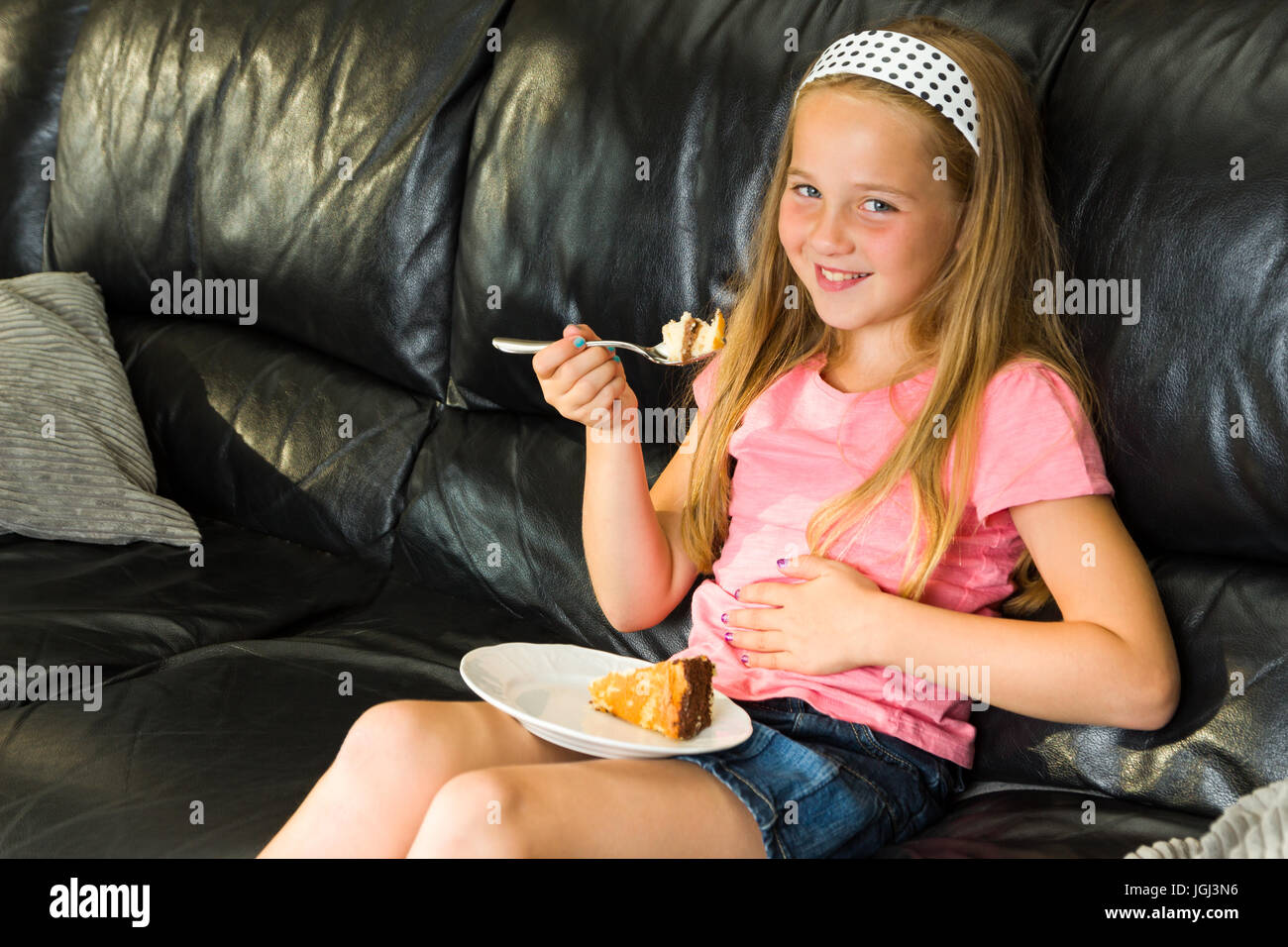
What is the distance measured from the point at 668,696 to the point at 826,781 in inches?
6.2

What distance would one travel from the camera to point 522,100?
5.56ft

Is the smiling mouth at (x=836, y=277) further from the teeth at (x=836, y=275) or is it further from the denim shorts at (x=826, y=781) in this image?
the denim shorts at (x=826, y=781)

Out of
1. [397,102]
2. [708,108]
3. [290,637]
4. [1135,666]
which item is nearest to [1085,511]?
[1135,666]

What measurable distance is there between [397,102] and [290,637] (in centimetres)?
76

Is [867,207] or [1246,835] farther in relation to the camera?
[867,207]

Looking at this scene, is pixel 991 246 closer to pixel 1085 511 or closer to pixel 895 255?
pixel 895 255

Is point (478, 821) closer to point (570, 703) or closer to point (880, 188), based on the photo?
point (570, 703)

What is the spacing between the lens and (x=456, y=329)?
1.77 metres

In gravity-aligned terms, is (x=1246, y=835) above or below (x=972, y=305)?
below

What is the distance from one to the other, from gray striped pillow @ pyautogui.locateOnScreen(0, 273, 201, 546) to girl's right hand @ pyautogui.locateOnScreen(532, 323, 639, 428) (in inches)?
30.7

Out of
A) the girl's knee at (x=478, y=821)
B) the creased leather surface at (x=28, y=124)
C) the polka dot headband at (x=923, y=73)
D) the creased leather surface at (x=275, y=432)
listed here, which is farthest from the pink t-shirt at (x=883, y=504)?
the creased leather surface at (x=28, y=124)

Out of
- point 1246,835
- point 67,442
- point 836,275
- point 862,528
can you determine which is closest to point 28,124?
point 67,442

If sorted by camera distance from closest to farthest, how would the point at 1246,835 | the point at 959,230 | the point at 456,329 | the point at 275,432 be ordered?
the point at 1246,835 < the point at 959,230 < the point at 456,329 < the point at 275,432
